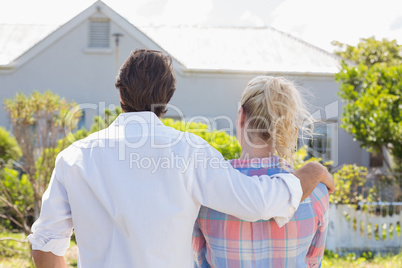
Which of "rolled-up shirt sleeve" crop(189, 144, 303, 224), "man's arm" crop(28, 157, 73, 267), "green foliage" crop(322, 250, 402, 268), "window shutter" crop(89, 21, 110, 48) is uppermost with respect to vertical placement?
"window shutter" crop(89, 21, 110, 48)

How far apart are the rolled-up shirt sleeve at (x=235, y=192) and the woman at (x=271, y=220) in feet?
0.45

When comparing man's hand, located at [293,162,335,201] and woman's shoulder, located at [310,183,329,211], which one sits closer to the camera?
man's hand, located at [293,162,335,201]

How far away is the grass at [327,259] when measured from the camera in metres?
5.66

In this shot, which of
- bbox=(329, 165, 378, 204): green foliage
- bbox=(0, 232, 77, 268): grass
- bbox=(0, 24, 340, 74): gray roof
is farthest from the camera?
bbox=(0, 24, 340, 74): gray roof

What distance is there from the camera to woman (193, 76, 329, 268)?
80.6 inches

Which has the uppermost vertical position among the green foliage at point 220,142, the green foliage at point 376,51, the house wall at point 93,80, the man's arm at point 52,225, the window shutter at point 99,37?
the green foliage at point 376,51

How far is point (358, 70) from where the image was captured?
9898 mm

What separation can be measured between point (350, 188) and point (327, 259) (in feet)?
5.39

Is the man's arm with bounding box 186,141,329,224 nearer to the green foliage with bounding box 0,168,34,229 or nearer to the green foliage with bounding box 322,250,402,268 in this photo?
the green foliage with bounding box 322,250,402,268

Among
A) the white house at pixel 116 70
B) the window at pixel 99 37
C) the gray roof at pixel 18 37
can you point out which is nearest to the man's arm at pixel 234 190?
the white house at pixel 116 70

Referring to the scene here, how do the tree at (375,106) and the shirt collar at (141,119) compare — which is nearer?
the shirt collar at (141,119)

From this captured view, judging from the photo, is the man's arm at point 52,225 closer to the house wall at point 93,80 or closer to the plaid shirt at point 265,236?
the plaid shirt at point 265,236

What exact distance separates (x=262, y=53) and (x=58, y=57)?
231 inches

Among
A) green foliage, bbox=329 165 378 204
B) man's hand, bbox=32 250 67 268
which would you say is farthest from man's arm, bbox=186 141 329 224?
green foliage, bbox=329 165 378 204
